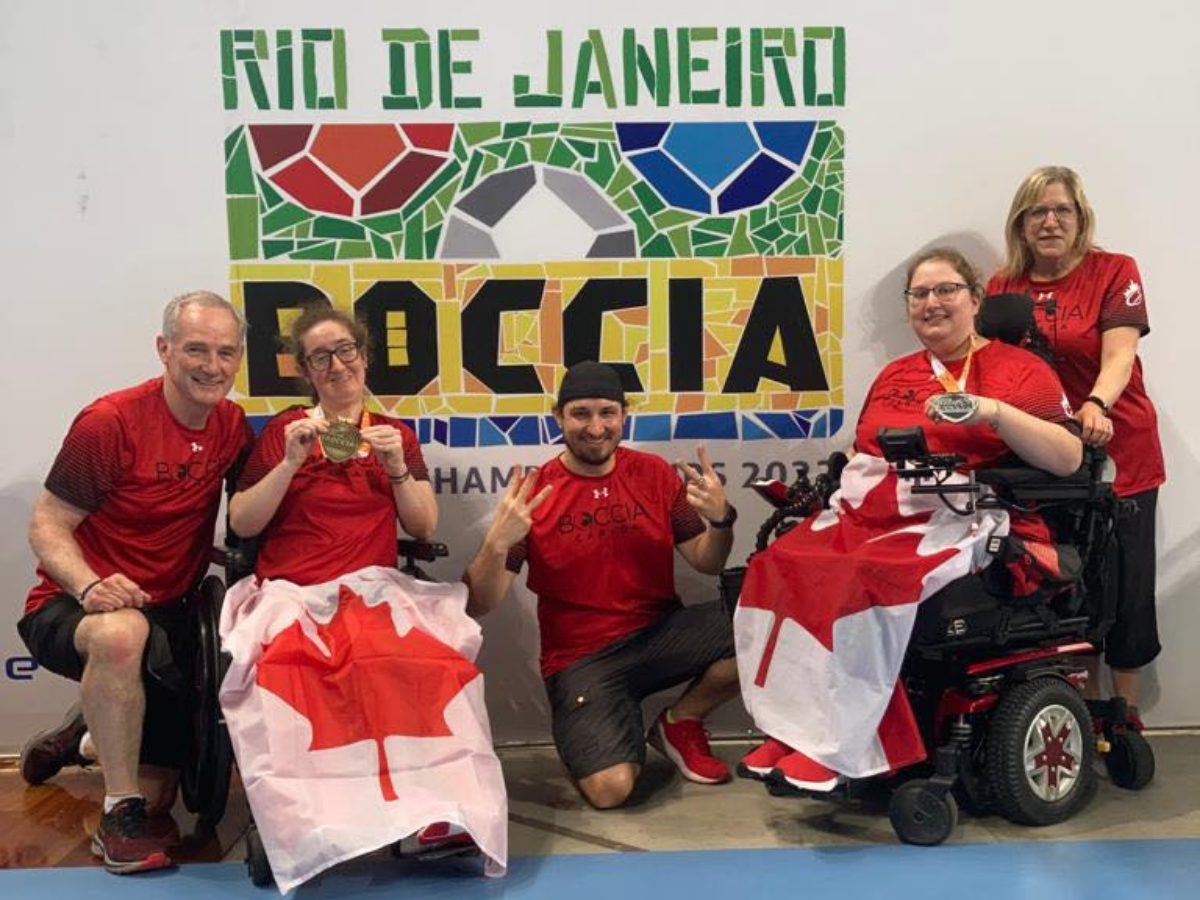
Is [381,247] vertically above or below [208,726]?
above

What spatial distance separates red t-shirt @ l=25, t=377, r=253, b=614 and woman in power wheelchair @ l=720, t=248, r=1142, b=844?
1.42 metres

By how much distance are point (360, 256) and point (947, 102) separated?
1809 mm

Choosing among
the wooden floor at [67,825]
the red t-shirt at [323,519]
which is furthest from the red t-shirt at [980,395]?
the wooden floor at [67,825]

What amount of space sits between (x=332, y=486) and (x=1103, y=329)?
7.04 ft

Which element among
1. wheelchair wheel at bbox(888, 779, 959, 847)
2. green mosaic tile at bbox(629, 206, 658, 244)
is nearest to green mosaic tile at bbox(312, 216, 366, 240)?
green mosaic tile at bbox(629, 206, 658, 244)

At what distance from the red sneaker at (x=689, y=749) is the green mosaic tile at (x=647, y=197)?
150cm

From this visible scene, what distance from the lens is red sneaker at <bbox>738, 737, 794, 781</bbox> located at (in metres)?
2.74

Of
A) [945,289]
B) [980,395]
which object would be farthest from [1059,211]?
[980,395]

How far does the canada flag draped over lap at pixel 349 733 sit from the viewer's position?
246cm

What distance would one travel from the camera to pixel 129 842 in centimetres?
271

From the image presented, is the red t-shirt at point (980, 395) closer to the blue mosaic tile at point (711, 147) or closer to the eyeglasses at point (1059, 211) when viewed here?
the eyeglasses at point (1059, 211)

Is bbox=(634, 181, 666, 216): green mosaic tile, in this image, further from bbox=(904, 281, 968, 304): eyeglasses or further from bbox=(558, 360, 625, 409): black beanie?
bbox=(904, 281, 968, 304): eyeglasses

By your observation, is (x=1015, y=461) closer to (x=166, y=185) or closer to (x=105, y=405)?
(x=105, y=405)

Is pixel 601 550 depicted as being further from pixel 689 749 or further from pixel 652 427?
pixel 689 749
